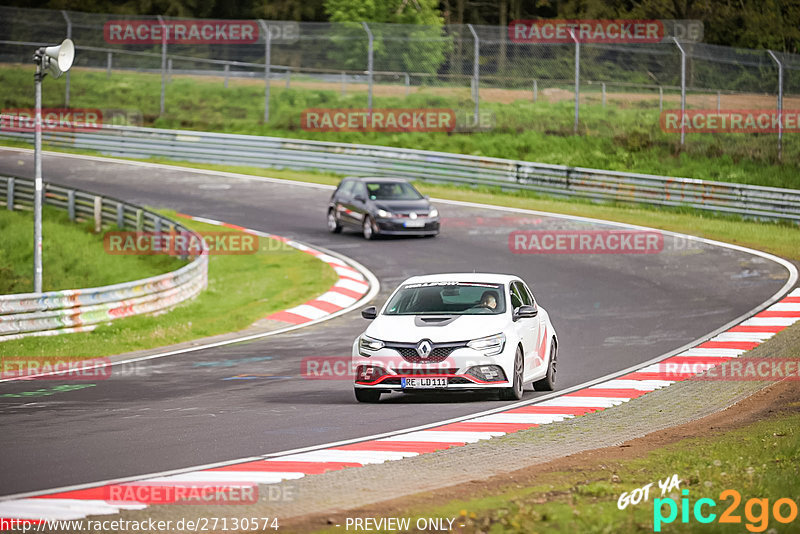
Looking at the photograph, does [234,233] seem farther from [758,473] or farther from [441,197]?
[758,473]

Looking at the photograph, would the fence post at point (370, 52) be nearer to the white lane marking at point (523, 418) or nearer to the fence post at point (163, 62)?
the fence post at point (163, 62)

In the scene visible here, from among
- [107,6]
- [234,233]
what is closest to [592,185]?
[234,233]

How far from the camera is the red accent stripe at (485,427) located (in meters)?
11.7

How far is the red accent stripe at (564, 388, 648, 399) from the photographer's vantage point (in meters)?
14.1

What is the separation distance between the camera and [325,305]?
22844 mm

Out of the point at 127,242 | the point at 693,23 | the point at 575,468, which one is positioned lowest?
the point at 127,242

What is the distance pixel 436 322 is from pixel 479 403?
3.45 feet

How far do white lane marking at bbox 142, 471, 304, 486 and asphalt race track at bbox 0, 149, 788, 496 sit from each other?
0.40 metres

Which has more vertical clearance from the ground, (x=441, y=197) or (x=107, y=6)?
(x=107, y=6)

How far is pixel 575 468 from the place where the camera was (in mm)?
9344

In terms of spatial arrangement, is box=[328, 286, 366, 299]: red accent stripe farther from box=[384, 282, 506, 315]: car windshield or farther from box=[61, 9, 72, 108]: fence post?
box=[61, 9, 72, 108]: fence post

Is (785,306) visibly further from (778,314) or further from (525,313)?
(525,313)

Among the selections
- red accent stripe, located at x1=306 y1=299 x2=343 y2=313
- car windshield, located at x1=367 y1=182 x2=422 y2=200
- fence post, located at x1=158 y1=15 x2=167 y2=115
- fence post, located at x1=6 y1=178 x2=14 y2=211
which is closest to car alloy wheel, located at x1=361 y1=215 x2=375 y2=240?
car windshield, located at x1=367 y1=182 x2=422 y2=200

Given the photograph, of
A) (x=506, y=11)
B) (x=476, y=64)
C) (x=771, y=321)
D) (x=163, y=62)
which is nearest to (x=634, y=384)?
(x=771, y=321)
